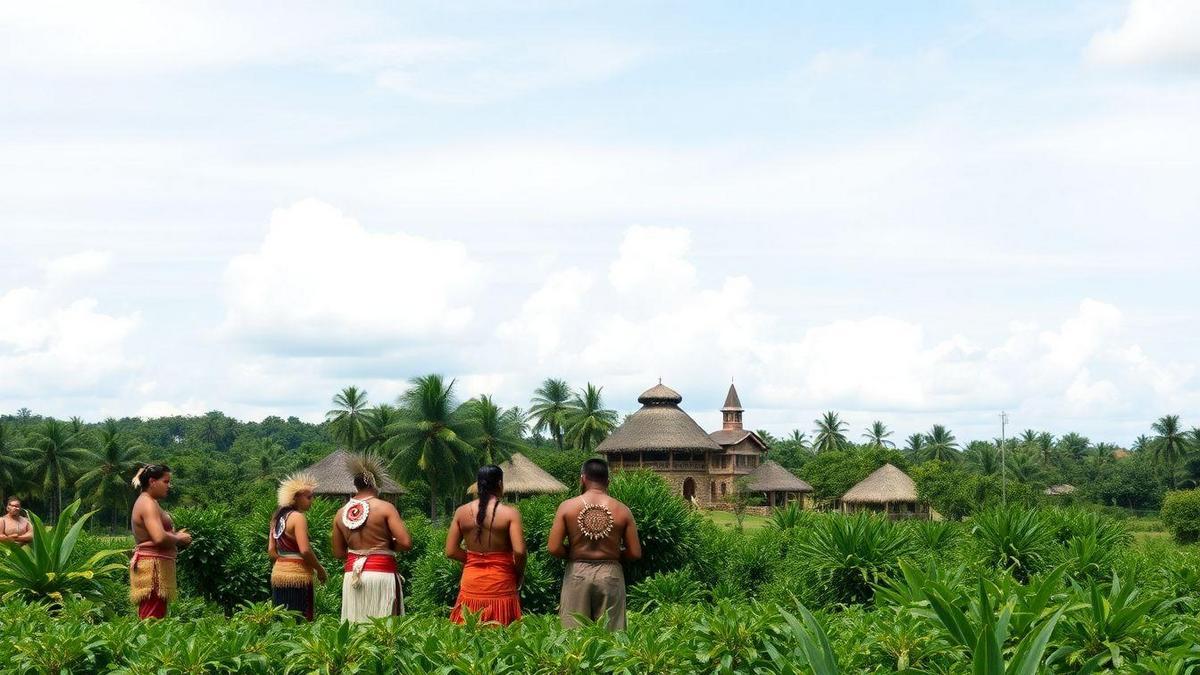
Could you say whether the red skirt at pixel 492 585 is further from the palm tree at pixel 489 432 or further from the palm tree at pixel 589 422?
the palm tree at pixel 589 422

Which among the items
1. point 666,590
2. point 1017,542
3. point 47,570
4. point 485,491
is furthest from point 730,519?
point 485,491

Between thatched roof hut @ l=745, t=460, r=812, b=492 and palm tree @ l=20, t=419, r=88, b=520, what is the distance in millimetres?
39541

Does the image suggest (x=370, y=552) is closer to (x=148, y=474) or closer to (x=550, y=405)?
(x=148, y=474)

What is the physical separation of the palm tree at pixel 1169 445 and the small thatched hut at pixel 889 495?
32.5 m

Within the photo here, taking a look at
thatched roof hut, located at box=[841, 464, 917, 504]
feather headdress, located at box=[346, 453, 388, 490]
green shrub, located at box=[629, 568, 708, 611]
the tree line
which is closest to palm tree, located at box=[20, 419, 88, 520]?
the tree line

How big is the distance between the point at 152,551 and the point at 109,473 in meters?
67.0

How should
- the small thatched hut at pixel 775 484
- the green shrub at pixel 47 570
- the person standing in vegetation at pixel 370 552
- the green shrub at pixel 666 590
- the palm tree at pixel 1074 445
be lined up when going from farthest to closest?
the palm tree at pixel 1074 445
the small thatched hut at pixel 775 484
the green shrub at pixel 666 590
the person standing in vegetation at pixel 370 552
the green shrub at pixel 47 570

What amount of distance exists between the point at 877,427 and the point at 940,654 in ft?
358

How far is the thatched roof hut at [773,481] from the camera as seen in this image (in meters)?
73.2

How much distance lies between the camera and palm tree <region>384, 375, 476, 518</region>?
56469 mm

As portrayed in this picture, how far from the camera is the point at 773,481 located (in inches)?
2911

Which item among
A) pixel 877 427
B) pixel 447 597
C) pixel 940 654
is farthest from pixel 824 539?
pixel 877 427

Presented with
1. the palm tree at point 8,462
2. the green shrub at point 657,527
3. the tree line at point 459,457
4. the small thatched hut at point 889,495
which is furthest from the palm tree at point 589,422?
the green shrub at point 657,527

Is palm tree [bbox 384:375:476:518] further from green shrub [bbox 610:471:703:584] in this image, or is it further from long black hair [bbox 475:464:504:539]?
long black hair [bbox 475:464:504:539]
